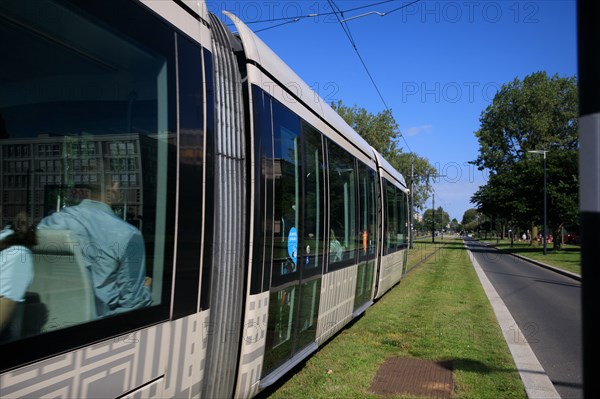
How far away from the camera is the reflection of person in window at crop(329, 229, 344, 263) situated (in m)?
6.34

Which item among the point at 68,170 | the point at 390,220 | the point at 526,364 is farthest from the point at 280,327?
the point at 390,220

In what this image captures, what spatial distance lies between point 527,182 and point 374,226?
43.0 meters

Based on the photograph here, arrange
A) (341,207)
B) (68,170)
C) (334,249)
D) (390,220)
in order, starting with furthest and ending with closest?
(390,220)
(341,207)
(334,249)
(68,170)

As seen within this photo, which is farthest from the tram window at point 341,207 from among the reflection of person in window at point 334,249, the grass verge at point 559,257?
the grass verge at point 559,257

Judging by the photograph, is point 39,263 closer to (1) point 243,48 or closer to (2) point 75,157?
(2) point 75,157

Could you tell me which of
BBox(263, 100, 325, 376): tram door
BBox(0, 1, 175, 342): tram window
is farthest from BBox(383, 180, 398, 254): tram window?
BBox(0, 1, 175, 342): tram window

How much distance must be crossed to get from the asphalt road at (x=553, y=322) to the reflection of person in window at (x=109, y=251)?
2.13 metres

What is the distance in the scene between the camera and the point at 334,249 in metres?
6.52

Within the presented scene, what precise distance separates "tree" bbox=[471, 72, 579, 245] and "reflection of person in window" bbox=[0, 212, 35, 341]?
1873 inches

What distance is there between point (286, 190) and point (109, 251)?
241 centimetres

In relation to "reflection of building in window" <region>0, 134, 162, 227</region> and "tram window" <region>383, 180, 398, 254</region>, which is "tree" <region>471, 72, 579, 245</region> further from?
"reflection of building in window" <region>0, 134, 162, 227</region>

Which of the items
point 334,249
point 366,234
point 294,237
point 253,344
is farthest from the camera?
point 366,234

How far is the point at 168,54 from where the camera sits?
3119 millimetres

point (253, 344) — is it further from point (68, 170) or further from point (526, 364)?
point (526, 364)
